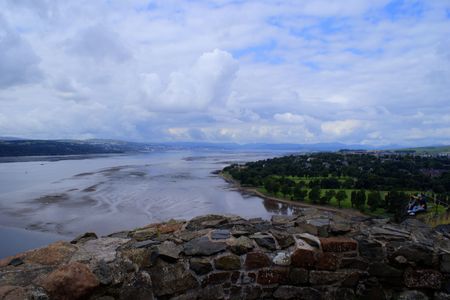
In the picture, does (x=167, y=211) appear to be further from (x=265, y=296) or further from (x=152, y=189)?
(x=265, y=296)

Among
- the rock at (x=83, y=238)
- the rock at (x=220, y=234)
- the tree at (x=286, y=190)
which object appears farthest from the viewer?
the tree at (x=286, y=190)

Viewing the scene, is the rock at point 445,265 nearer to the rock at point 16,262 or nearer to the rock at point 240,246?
the rock at point 240,246

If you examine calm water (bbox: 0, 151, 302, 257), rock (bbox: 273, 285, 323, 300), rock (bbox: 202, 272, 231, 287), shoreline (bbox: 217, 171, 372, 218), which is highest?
rock (bbox: 202, 272, 231, 287)

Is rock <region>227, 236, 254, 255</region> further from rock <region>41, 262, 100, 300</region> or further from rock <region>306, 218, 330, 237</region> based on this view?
rock <region>41, 262, 100, 300</region>

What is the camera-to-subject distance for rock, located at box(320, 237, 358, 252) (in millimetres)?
3092

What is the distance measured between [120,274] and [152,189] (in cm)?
4539

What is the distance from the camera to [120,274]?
104 inches

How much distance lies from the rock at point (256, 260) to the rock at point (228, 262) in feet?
0.27

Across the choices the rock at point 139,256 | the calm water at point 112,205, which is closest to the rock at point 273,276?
the rock at point 139,256

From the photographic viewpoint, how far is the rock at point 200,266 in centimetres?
284

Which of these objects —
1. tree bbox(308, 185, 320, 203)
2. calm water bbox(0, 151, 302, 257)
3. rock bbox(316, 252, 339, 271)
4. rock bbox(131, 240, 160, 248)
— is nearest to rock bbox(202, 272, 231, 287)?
rock bbox(131, 240, 160, 248)

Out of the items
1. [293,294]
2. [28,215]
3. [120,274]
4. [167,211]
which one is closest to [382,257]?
[293,294]

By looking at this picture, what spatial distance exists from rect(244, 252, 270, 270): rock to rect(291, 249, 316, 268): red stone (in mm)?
247

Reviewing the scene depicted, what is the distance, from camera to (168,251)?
9.40 feet
